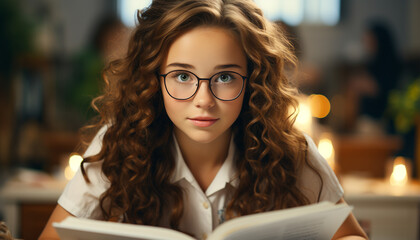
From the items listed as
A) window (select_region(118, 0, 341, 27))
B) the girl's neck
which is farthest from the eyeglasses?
window (select_region(118, 0, 341, 27))

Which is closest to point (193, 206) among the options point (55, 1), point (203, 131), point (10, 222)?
point (203, 131)

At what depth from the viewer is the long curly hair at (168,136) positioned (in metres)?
1.06

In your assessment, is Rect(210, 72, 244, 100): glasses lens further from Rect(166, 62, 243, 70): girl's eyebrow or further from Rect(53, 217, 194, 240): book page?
Rect(53, 217, 194, 240): book page

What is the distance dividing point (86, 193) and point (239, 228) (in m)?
0.47

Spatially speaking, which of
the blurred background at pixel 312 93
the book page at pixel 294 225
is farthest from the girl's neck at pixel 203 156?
the blurred background at pixel 312 93

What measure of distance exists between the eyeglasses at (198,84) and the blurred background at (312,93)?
3.62ft

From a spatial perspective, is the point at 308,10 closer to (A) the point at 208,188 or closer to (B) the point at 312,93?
(B) the point at 312,93

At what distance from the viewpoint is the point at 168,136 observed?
1.16m

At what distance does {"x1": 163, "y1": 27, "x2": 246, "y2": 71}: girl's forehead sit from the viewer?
38.1 inches

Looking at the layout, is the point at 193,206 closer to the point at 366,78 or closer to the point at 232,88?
the point at 232,88

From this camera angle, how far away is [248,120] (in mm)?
1138

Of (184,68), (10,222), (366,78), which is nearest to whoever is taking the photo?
(184,68)

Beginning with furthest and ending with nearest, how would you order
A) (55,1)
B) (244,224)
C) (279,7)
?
1. (279,7)
2. (55,1)
3. (244,224)

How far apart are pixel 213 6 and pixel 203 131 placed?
0.28 meters
